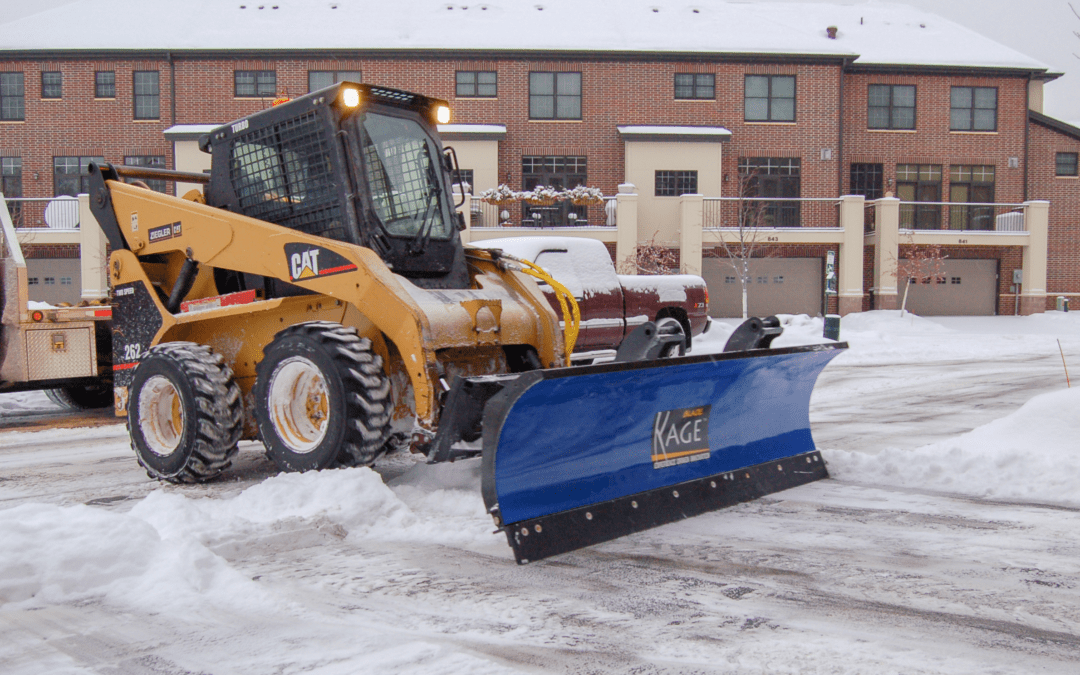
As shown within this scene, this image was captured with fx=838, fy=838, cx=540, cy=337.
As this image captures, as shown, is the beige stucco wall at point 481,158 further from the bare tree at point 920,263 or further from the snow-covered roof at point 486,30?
the bare tree at point 920,263

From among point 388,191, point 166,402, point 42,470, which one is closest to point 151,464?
point 166,402

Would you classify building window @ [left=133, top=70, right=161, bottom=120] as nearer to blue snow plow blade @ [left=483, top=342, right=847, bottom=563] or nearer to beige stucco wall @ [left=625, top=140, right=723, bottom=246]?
beige stucco wall @ [left=625, top=140, right=723, bottom=246]

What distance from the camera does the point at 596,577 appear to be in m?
3.93

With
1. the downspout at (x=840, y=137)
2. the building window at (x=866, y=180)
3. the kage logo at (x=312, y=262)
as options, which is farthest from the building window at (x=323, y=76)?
the kage logo at (x=312, y=262)

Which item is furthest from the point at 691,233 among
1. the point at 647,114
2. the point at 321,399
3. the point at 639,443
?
the point at 639,443

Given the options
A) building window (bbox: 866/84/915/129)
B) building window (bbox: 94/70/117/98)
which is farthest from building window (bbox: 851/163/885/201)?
building window (bbox: 94/70/117/98)

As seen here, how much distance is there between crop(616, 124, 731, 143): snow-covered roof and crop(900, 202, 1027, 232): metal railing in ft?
23.4

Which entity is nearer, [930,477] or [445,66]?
[930,477]

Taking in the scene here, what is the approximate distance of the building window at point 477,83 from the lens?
28109 mm

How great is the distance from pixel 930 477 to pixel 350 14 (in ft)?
94.5

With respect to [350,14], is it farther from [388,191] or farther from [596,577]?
[596,577]

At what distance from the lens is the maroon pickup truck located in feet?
39.2

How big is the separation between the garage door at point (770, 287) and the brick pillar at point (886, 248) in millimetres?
2068

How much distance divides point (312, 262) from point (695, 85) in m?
25.5
